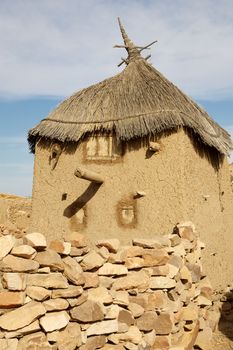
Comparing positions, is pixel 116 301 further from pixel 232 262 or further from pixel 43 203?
pixel 232 262

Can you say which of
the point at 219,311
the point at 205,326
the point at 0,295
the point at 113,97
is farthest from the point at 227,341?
the point at 113,97

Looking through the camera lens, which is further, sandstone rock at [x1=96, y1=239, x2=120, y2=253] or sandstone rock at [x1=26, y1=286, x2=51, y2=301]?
sandstone rock at [x1=96, y1=239, x2=120, y2=253]

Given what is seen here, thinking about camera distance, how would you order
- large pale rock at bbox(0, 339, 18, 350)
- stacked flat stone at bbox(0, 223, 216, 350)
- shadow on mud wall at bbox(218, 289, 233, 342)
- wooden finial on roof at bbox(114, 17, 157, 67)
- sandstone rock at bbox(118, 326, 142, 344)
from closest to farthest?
1. large pale rock at bbox(0, 339, 18, 350)
2. stacked flat stone at bbox(0, 223, 216, 350)
3. sandstone rock at bbox(118, 326, 142, 344)
4. shadow on mud wall at bbox(218, 289, 233, 342)
5. wooden finial on roof at bbox(114, 17, 157, 67)

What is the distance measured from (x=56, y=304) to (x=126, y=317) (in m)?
0.91

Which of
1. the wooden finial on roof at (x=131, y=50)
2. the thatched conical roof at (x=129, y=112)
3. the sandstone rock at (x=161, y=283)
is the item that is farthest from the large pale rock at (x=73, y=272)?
the wooden finial on roof at (x=131, y=50)

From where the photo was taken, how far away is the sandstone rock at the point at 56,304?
3432mm

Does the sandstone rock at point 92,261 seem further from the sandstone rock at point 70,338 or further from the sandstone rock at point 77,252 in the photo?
the sandstone rock at point 70,338

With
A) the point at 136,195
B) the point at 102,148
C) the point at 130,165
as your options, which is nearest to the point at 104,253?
the point at 136,195

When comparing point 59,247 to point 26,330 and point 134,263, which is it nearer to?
point 26,330

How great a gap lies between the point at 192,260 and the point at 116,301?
5.94 feet

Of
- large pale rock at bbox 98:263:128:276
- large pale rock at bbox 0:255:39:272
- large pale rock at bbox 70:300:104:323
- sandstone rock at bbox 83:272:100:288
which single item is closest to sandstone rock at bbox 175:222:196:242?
large pale rock at bbox 98:263:128:276

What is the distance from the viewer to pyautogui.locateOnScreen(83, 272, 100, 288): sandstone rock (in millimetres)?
3796

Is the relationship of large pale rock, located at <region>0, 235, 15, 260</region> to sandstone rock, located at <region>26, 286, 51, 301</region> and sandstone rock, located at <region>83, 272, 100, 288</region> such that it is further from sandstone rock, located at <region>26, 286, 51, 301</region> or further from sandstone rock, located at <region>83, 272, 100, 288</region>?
sandstone rock, located at <region>83, 272, 100, 288</region>

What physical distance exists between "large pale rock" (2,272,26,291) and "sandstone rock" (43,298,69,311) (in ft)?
0.90
